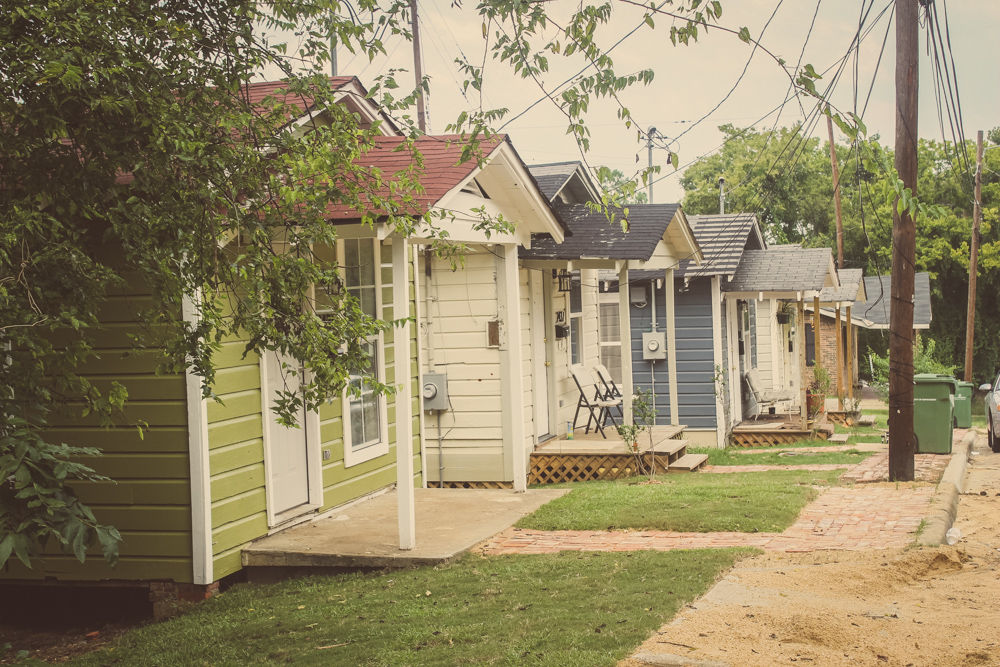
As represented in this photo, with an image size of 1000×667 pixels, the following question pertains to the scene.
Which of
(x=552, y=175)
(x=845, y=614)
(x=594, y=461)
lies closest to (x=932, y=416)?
(x=594, y=461)

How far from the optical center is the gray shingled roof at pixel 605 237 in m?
13.2

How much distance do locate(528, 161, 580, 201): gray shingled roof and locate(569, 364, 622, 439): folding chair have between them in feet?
9.48

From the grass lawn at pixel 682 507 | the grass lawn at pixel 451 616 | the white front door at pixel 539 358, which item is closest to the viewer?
the grass lawn at pixel 451 616

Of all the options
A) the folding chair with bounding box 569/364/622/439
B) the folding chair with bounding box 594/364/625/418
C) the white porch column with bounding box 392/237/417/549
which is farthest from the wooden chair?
the white porch column with bounding box 392/237/417/549

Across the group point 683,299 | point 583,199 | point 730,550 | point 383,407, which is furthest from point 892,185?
point 683,299

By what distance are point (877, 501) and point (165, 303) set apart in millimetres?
7809

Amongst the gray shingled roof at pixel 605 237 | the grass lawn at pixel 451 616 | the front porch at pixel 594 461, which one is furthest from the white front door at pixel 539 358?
the grass lawn at pixel 451 616

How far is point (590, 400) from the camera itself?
16.6 m

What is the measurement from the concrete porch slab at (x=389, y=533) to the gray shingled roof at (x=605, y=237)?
12.7 ft

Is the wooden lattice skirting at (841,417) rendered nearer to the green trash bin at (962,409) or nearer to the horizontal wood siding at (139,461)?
the green trash bin at (962,409)

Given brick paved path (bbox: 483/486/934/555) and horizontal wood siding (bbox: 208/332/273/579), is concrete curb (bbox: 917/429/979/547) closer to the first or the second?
brick paved path (bbox: 483/486/934/555)

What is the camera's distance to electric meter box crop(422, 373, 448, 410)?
12375mm

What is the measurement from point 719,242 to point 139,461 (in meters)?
13.6

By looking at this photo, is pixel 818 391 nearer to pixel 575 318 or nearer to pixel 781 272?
pixel 781 272
